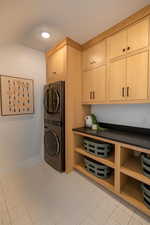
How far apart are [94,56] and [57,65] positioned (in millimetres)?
714

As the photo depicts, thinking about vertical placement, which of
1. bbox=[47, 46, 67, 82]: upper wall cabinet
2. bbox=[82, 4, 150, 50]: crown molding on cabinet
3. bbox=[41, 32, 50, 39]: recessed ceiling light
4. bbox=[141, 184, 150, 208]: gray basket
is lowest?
bbox=[141, 184, 150, 208]: gray basket

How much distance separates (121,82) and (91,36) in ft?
3.17

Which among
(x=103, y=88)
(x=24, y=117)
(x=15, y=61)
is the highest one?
(x=15, y=61)

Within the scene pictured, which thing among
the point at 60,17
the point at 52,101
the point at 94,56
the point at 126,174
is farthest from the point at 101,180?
the point at 60,17

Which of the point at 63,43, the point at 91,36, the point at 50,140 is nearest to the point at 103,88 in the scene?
the point at 91,36

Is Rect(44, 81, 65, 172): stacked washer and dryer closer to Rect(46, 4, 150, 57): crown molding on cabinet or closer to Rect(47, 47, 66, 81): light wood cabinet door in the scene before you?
Rect(47, 47, 66, 81): light wood cabinet door

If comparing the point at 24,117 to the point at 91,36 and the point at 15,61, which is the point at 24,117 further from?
the point at 91,36

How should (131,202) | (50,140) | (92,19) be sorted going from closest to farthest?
(131,202)
(92,19)
(50,140)

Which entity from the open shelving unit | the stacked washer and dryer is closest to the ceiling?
the stacked washer and dryer

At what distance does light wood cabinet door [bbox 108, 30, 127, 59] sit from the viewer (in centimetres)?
153

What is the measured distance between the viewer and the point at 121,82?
63.2 inches

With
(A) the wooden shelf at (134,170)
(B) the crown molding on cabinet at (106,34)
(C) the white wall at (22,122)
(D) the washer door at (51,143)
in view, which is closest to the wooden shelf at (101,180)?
(A) the wooden shelf at (134,170)

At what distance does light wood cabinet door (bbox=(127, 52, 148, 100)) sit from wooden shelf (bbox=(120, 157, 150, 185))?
93 centimetres

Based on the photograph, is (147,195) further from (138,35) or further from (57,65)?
(57,65)
